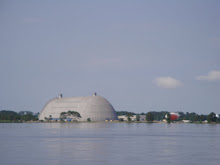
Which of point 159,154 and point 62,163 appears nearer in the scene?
point 62,163

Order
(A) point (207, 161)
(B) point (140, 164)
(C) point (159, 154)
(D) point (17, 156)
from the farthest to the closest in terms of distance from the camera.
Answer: (C) point (159, 154), (D) point (17, 156), (A) point (207, 161), (B) point (140, 164)

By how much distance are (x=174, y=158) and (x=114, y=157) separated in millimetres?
6331

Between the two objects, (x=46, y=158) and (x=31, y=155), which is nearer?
(x=46, y=158)

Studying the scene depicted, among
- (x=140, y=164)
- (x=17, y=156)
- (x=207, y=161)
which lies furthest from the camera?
(x=17, y=156)

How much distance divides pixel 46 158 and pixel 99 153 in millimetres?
7586

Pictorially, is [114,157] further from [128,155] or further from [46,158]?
[46,158]

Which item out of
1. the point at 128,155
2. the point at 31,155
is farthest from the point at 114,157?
the point at 31,155

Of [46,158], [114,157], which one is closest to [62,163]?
[46,158]

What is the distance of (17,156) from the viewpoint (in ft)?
147

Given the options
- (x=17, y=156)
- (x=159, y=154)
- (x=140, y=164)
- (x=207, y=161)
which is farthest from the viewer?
(x=159, y=154)

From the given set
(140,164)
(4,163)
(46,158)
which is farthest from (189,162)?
(4,163)

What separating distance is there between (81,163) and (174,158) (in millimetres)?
10582

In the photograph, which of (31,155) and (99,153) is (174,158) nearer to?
(99,153)

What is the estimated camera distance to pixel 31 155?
152ft
